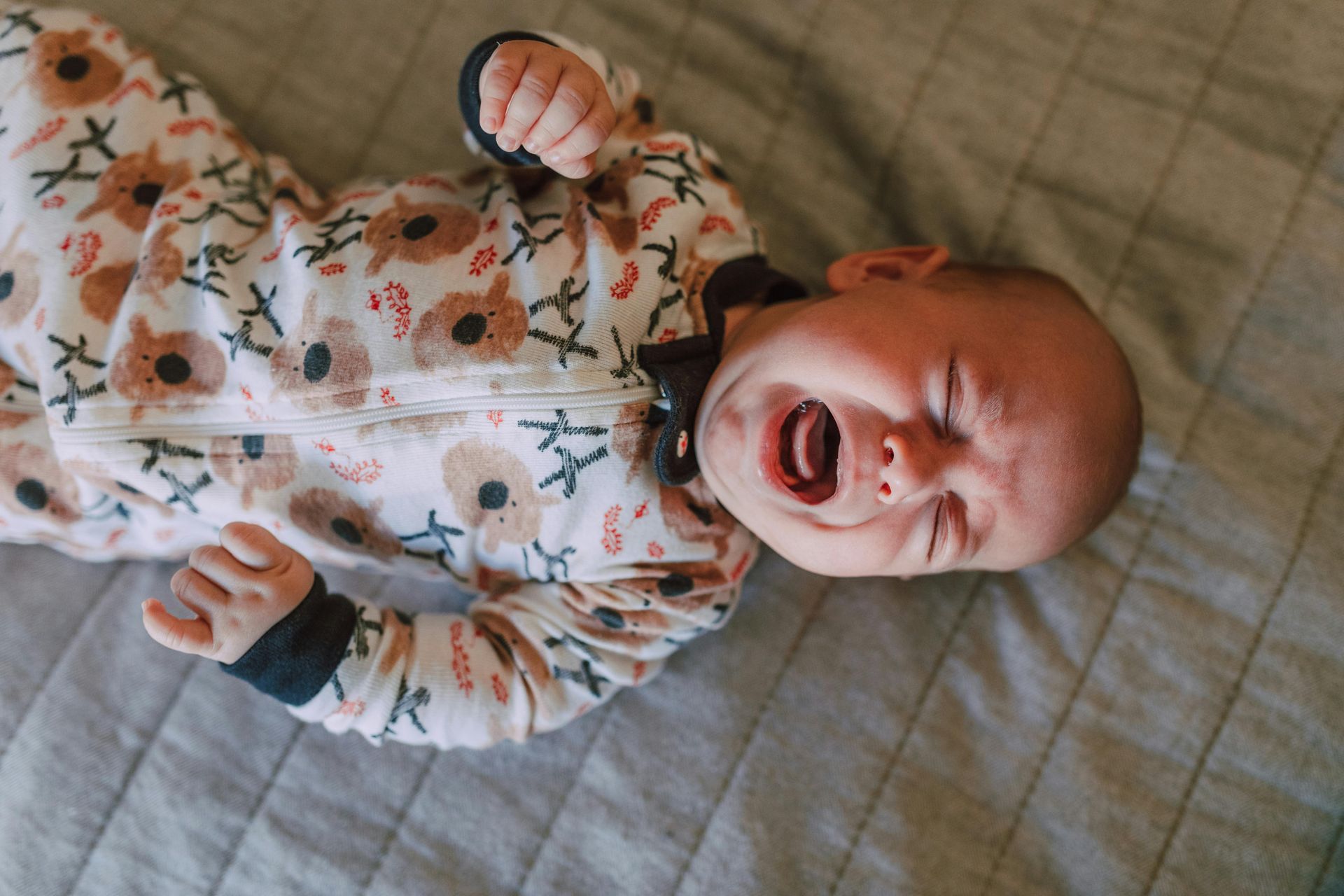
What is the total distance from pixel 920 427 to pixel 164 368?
895mm

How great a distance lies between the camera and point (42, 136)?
1209mm

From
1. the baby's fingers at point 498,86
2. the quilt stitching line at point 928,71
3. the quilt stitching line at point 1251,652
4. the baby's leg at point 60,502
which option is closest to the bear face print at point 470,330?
the baby's fingers at point 498,86

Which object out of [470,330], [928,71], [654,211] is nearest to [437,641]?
[470,330]

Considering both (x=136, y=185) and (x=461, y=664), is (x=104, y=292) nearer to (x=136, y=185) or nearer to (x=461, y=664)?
(x=136, y=185)

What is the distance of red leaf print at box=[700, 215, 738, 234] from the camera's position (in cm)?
124

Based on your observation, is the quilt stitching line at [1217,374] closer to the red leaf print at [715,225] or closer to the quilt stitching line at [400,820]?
the red leaf print at [715,225]

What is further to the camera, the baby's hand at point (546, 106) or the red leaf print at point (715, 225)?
the red leaf print at point (715, 225)

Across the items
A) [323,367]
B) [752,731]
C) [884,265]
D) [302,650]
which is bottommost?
[752,731]

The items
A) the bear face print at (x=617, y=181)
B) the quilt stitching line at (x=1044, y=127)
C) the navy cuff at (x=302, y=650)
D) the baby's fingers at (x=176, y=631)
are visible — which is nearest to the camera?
the baby's fingers at (x=176, y=631)

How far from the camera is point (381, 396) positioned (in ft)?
3.65

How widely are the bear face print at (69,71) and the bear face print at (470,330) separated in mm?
580

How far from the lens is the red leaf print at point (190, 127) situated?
1270 millimetres

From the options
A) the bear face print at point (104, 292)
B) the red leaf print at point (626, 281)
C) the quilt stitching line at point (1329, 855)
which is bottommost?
the quilt stitching line at point (1329, 855)

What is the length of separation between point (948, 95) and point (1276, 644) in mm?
882
